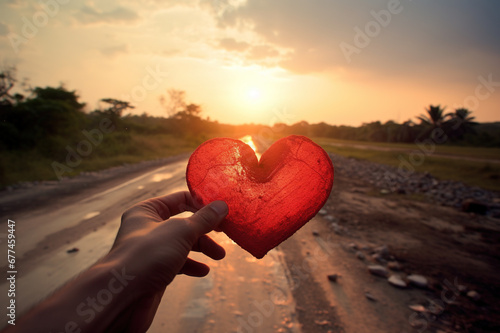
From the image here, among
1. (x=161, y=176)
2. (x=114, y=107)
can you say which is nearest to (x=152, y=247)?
(x=161, y=176)

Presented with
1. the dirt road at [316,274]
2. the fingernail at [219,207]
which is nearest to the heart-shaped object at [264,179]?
the fingernail at [219,207]

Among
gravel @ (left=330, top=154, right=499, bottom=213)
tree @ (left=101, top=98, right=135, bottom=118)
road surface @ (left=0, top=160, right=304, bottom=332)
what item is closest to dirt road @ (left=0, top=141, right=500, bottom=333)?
road surface @ (left=0, top=160, right=304, bottom=332)

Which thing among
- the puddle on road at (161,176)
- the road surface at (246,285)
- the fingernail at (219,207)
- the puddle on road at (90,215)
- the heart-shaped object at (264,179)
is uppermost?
the heart-shaped object at (264,179)

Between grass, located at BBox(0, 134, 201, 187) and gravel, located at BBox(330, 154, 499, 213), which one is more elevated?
grass, located at BBox(0, 134, 201, 187)

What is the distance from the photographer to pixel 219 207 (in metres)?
1.43

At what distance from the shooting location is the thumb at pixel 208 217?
1338 mm

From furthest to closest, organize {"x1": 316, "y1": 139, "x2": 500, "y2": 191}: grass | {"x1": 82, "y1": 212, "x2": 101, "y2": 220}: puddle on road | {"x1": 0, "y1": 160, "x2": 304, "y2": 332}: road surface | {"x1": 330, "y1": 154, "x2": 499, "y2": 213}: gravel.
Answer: {"x1": 316, "y1": 139, "x2": 500, "y2": 191}: grass, {"x1": 330, "y1": 154, "x2": 499, "y2": 213}: gravel, {"x1": 82, "y1": 212, "x2": 101, "y2": 220}: puddle on road, {"x1": 0, "y1": 160, "x2": 304, "y2": 332}: road surface

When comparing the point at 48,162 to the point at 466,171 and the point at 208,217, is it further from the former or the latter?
the point at 466,171

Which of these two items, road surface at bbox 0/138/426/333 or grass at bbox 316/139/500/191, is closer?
road surface at bbox 0/138/426/333

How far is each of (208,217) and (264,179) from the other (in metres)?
0.36

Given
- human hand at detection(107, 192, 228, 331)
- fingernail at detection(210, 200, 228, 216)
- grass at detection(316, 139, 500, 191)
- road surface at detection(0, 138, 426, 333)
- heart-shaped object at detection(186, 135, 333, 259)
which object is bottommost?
road surface at detection(0, 138, 426, 333)

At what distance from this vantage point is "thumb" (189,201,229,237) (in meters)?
1.34

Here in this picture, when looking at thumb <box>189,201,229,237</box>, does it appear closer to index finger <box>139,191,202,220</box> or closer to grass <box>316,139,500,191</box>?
index finger <box>139,191,202,220</box>

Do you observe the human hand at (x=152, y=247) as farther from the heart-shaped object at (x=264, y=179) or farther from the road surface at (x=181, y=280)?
the road surface at (x=181, y=280)
